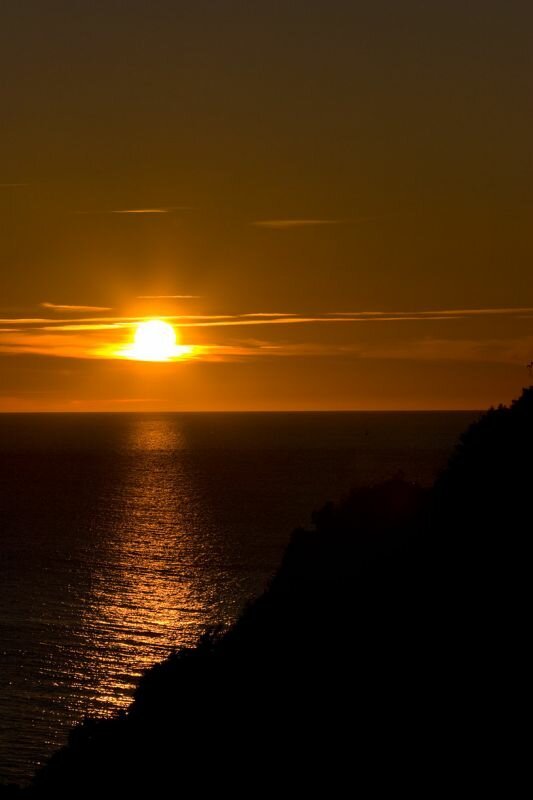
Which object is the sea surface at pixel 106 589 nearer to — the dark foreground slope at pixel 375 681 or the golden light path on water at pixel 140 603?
the golden light path on water at pixel 140 603

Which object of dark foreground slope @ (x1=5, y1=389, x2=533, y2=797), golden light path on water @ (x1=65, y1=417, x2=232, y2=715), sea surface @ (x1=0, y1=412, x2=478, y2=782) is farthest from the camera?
golden light path on water @ (x1=65, y1=417, x2=232, y2=715)

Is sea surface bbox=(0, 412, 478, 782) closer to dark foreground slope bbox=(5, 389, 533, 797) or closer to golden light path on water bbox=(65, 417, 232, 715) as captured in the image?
golden light path on water bbox=(65, 417, 232, 715)

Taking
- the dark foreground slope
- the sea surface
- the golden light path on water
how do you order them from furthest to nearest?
the golden light path on water < the sea surface < the dark foreground slope

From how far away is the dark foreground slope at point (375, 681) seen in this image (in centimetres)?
2217

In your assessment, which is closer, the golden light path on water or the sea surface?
the sea surface

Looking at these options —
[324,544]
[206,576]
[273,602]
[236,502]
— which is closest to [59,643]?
[206,576]

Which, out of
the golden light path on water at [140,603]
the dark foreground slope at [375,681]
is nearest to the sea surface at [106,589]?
the golden light path on water at [140,603]

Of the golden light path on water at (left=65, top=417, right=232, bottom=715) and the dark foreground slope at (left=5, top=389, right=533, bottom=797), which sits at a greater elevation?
the golden light path on water at (left=65, top=417, right=232, bottom=715)

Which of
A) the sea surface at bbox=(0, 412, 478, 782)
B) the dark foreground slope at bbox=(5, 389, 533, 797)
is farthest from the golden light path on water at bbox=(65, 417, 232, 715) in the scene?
the dark foreground slope at bbox=(5, 389, 533, 797)

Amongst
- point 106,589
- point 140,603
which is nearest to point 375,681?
point 140,603

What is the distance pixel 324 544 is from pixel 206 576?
61.9 m

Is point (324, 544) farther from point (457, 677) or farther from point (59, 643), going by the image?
point (59, 643)

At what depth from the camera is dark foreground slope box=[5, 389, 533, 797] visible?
873 inches

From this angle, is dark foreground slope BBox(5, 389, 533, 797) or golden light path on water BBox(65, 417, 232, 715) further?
golden light path on water BBox(65, 417, 232, 715)
